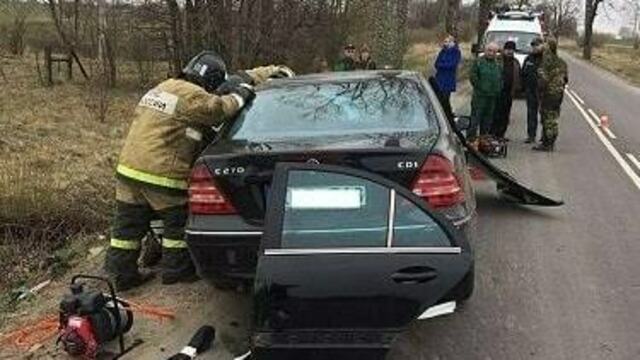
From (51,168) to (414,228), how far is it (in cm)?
813

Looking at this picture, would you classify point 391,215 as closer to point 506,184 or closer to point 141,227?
point 141,227

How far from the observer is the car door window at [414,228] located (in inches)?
149

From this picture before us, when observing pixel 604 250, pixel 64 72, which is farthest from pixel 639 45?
pixel 604 250

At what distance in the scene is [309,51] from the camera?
67.2 feet

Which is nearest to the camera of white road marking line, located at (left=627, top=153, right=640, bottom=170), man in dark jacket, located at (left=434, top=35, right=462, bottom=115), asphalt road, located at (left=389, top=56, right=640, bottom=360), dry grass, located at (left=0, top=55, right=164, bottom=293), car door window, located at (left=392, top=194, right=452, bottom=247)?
car door window, located at (left=392, top=194, right=452, bottom=247)

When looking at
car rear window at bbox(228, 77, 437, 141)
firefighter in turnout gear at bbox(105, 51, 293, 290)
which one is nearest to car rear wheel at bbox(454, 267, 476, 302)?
car rear window at bbox(228, 77, 437, 141)

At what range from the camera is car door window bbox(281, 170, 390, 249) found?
151 inches

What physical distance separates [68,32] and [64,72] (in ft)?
4.10

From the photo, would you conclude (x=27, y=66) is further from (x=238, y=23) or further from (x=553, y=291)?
(x=553, y=291)

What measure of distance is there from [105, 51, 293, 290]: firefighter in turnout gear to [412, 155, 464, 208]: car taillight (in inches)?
58.4

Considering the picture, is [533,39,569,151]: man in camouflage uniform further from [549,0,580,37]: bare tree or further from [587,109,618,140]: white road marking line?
[549,0,580,37]: bare tree

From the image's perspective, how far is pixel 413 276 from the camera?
12.1 feet

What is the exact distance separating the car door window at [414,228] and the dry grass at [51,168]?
399 centimetres

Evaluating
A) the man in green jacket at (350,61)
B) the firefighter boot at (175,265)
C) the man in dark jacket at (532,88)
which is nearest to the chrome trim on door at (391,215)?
the firefighter boot at (175,265)
